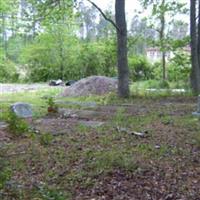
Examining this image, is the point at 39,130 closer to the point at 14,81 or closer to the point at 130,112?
the point at 130,112

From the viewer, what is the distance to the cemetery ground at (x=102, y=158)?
138 inches

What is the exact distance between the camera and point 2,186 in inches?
131

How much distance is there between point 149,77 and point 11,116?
19.1 meters

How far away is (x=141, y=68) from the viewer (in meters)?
24.4

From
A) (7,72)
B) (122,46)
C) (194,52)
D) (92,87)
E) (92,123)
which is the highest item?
(122,46)

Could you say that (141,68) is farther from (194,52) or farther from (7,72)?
(194,52)

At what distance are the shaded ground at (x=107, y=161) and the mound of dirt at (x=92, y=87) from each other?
231 inches

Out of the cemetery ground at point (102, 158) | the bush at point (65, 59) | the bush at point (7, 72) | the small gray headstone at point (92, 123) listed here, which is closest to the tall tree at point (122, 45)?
the cemetery ground at point (102, 158)

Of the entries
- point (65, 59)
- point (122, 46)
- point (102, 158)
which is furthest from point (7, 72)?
point (102, 158)

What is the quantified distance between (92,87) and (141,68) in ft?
38.4

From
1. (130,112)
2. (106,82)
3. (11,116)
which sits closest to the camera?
(11,116)

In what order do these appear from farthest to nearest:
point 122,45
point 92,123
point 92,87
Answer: point 92,87 < point 122,45 < point 92,123

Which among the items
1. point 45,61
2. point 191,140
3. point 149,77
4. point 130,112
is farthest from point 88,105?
point 45,61

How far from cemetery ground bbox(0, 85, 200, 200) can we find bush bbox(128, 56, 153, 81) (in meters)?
16.7
